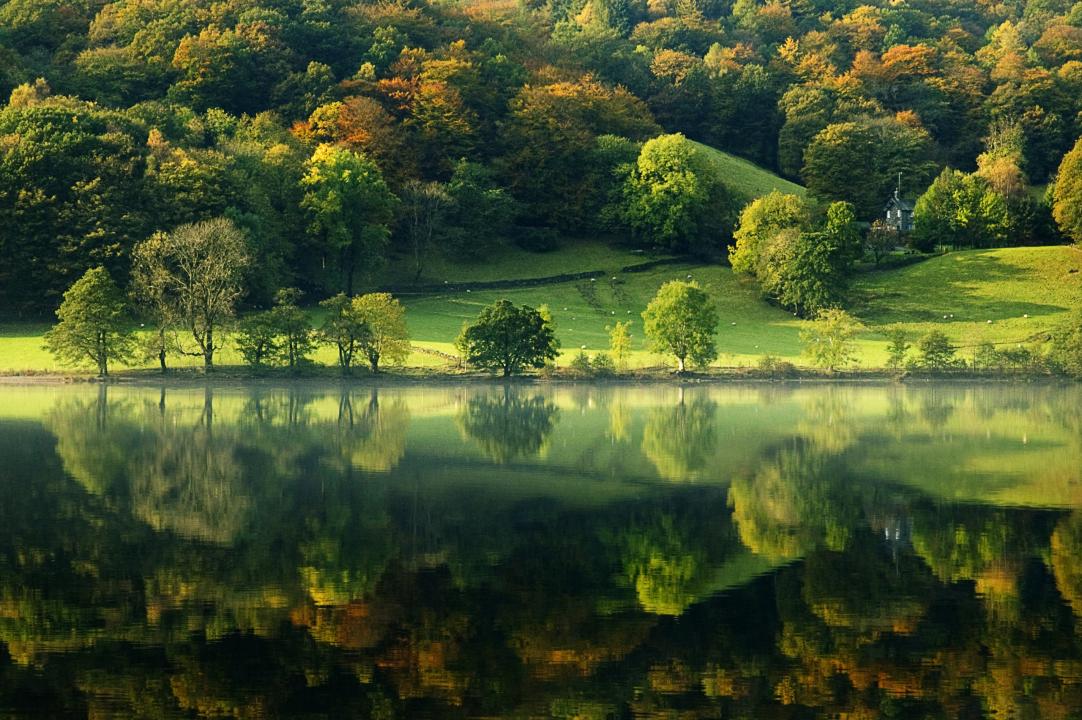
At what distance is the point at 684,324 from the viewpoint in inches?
2517

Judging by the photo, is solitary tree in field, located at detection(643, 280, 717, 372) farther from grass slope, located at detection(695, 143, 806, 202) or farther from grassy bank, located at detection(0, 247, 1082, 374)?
grass slope, located at detection(695, 143, 806, 202)

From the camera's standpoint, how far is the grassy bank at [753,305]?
6994 cm

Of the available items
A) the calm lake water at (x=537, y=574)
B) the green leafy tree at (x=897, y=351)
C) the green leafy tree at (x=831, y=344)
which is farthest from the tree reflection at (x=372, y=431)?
the green leafy tree at (x=897, y=351)

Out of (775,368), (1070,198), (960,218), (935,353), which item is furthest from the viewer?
(960,218)

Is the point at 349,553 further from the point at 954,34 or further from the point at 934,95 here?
the point at 954,34

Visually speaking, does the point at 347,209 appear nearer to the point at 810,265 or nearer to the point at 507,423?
the point at 810,265

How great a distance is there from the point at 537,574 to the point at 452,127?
81836 mm

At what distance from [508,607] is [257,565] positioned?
496 cm

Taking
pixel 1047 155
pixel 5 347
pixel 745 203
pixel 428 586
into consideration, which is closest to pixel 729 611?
pixel 428 586

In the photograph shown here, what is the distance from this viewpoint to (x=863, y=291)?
86000 millimetres

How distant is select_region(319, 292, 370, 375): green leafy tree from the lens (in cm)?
6284

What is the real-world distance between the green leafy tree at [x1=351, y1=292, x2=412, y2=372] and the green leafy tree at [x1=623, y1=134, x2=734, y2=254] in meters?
35.3

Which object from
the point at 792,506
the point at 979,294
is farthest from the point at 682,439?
the point at 979,294

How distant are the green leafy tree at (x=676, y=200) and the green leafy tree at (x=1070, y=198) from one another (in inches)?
848
